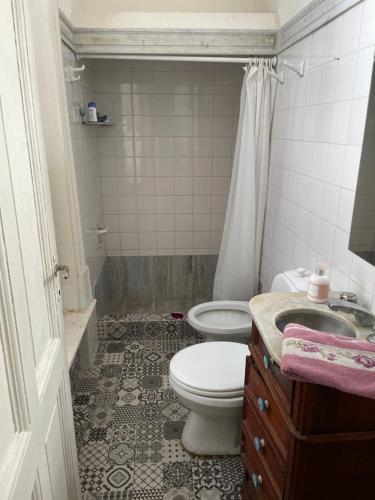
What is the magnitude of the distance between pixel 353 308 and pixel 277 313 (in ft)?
0.84

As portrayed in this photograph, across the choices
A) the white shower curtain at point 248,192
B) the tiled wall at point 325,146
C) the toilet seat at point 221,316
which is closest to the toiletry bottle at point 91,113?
the white shower curtain at point 248,192

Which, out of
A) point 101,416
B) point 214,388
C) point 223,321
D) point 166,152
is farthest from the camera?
point 166,152

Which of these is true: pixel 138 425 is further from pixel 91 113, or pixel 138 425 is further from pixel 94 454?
pixel 91 113

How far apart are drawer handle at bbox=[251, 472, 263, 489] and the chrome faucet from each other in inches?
25.0

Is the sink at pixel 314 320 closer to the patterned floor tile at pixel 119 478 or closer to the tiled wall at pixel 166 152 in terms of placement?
the patterned floor tile at pixel 119 478

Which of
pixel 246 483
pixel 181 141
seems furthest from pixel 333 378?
pixel 181 141

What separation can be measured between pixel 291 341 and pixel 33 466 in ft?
2.29

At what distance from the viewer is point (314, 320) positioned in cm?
136

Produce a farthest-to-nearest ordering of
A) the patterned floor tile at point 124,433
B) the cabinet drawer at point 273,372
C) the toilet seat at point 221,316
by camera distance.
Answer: the toilet seat at point 221,316
the patterned floor tile at point 124,433
the cabinet drawer at point 273,372

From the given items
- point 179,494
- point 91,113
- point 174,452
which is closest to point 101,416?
point 174,452

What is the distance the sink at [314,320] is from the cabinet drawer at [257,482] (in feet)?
1.55

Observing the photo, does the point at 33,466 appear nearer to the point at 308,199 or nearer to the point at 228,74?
the point at 308,199

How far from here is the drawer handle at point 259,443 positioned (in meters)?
1.25

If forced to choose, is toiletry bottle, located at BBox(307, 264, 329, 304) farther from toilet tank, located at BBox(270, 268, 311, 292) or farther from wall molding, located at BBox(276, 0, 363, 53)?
wall molding, located at BBox(276, 0, 363, 53)
